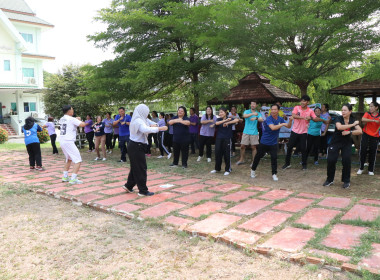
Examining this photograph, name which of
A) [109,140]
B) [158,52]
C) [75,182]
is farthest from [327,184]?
[109,140]

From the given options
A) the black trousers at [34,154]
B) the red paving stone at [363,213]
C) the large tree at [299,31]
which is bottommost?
the red paving stone at [363,213]

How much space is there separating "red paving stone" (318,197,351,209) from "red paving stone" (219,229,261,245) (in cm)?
182

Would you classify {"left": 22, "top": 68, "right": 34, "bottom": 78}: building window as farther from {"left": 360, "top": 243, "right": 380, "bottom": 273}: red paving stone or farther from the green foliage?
{"left": 360, "top": 243, "right": 380, "bottom": 273}: red paving stone

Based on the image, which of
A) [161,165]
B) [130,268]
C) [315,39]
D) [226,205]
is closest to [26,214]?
[130,268]

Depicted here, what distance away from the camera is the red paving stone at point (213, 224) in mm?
3812

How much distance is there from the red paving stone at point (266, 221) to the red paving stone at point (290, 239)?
19 cm

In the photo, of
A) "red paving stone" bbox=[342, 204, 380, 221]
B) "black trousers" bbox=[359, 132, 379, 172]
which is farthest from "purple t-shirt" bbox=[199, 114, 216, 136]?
"red paving stone" bbox=[342, 204, 380, 221]

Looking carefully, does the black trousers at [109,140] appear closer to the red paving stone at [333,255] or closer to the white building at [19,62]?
the red paving stone at [333,255]

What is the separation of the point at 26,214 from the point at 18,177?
3265mm

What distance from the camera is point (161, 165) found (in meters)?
8.94

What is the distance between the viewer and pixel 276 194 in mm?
5535

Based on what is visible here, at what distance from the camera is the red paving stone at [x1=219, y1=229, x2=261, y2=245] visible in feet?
11.4

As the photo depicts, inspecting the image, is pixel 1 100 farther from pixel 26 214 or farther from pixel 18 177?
pixel 26 214

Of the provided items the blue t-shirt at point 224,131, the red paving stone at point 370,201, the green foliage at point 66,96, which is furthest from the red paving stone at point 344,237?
the green foliage at point 66,96
